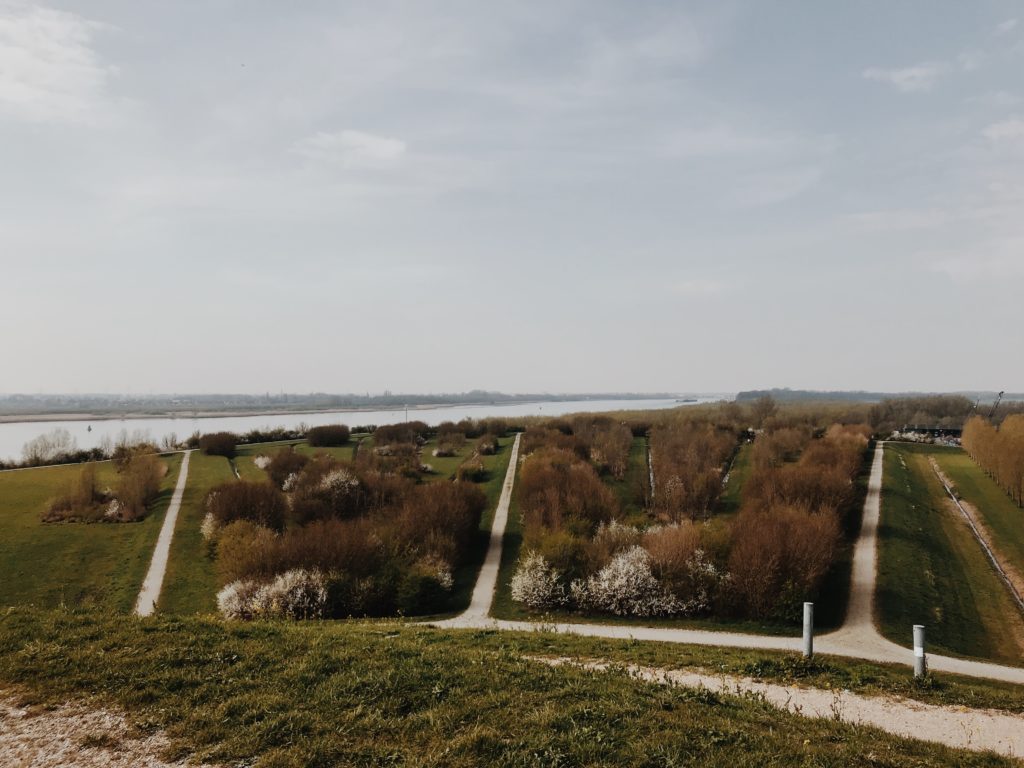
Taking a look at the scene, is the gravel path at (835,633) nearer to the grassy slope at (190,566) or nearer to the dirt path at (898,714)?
the dirt path at (898,714)

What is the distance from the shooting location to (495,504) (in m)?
47.2

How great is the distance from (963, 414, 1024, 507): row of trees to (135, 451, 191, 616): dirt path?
5755 centimetres

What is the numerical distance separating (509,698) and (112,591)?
1147 inches

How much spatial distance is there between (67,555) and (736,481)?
5089cm

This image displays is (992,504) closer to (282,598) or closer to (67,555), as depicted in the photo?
(282,598)

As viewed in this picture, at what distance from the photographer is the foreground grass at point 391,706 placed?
6828 millimetres

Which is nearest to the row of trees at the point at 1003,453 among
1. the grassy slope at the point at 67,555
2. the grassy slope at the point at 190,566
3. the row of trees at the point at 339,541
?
the row of trees at the point at 339,541

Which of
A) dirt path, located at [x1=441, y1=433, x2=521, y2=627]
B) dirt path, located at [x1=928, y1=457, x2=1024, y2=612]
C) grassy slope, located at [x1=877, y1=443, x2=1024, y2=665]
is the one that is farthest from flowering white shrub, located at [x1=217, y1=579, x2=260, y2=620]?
dirt path, located at [x1=928, y1=457, x2=1024, y2=612]

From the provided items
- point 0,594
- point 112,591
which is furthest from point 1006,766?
point 0,594

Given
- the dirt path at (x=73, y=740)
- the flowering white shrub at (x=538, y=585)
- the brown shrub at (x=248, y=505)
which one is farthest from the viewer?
the brown shrub at (x=248, y=505)

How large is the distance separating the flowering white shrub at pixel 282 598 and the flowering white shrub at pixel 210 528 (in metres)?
10.7

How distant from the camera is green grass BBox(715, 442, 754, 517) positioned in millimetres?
45641

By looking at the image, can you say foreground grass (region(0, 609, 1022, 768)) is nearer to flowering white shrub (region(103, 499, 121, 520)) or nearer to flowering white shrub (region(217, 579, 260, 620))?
flowering white shrub (region(217, 579, 260, 620))

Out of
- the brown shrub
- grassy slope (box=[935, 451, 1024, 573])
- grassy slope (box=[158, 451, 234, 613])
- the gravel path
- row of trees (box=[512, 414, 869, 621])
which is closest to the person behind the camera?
the gravel path
